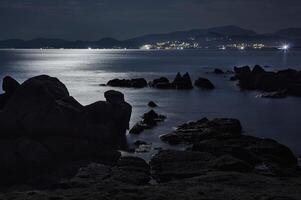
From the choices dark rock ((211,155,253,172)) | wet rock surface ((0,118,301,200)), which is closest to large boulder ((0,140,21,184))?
wet rock surface ((0,118,301,200))

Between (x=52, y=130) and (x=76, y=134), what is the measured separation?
2.31 metres

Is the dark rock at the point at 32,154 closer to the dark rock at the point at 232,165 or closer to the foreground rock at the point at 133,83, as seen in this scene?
the dark rock at the point at 232,165

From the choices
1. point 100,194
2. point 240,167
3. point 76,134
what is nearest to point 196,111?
point 76,134

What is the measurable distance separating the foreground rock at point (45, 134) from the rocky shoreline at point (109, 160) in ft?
0.22

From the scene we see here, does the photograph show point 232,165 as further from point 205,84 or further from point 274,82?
point 205,84

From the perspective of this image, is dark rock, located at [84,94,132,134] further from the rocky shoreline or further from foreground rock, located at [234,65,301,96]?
foreground rock, located at [234,65,301,96]

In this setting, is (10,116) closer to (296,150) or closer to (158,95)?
(296,150)

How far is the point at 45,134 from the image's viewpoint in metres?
36.9

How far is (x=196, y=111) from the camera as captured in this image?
67625mm

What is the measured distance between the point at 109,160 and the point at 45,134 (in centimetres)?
569

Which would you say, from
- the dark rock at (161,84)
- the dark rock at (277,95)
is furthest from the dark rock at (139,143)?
the dark rock at (161,84)

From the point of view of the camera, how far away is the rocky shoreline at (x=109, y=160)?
25.4 m

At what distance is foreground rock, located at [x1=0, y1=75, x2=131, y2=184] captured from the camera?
32438 mm

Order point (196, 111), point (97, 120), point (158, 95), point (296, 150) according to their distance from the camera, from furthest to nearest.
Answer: point (158, 95), point (196, 111), point (97, 120), point (296, 150)
